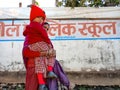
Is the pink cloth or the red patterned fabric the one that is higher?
the red patterned fabric

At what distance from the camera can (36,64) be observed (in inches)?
163

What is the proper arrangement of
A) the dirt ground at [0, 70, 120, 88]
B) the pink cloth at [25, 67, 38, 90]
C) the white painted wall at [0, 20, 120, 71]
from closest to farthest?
the pink cloth at [25, 67, 38, 90] → the dirt ground at [0, 70, 120, 88] → the white painted wall at [0, 20, 120, 71]

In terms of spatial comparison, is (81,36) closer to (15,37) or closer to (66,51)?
(66,51)

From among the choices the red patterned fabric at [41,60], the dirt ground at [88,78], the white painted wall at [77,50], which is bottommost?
the dirt ground at [88,78]

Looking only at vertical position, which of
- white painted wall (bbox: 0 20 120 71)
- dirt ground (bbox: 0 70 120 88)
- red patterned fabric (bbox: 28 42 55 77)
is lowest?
dirt ground (bbox: 0 70 120 88)

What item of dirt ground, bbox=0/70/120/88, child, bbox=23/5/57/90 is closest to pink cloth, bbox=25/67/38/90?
child, bbox=23/5/57/90

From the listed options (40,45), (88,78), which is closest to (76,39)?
(88,78)

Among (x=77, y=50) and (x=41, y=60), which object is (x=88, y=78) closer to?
(x=77, y=50)

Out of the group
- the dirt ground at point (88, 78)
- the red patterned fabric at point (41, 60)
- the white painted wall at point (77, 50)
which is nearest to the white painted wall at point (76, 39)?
the white painted wall at point (77, 50)

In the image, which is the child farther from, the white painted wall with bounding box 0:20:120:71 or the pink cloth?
the white painted wall with bounding box 0:20:120:71

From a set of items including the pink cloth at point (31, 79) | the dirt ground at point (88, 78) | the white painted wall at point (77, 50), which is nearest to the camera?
the pink cloth at point (31, 79)

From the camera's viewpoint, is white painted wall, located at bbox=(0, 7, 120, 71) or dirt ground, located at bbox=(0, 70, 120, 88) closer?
dirt ground, located at bbox=(0, 70, 120, 88)

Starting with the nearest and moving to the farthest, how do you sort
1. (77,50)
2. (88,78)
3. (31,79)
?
(31,79) < (88,78) < (77,50)

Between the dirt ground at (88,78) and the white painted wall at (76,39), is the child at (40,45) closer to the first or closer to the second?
the dirt ground at (88,78)
